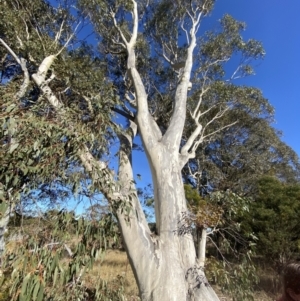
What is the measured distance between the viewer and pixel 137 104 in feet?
16.7

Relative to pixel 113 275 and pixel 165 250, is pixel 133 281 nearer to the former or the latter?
pixel 113 275

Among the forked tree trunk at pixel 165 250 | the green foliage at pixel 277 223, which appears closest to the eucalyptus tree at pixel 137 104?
the forked tree trunk at pixel 165 250

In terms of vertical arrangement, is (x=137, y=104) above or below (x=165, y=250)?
above

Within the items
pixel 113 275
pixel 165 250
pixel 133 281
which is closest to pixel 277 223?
pixel 133 281

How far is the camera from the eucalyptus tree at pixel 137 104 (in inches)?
126

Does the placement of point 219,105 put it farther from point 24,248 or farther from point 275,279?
point 24,248

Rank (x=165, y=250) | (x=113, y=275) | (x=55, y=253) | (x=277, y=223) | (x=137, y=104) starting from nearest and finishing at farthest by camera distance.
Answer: (x=55, y=253) → (x=165, y=250) → (x=137, y=104) → (x=113, y=275) → (x=277, y=223)

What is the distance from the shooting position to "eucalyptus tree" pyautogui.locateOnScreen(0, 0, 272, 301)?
3.20 m

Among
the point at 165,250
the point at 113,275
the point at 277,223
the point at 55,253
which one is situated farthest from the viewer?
the point at 277,223

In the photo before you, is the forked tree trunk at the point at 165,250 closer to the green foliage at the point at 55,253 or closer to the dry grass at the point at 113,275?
the dry grass at the point at 113,275

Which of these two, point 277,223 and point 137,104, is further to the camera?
point 277,223

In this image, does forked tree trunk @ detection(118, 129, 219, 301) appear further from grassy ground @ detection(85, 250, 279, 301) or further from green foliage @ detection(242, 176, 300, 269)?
green foliage @ detection(242, 176, 300, 269)

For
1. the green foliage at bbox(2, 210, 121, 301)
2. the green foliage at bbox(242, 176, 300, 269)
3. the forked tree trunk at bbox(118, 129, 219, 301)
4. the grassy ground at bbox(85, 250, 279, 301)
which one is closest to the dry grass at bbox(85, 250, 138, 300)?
the grassy ground at bbox(85, 250, 279, 301)

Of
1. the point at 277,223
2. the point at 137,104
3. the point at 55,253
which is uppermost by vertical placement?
the point at 137,104
